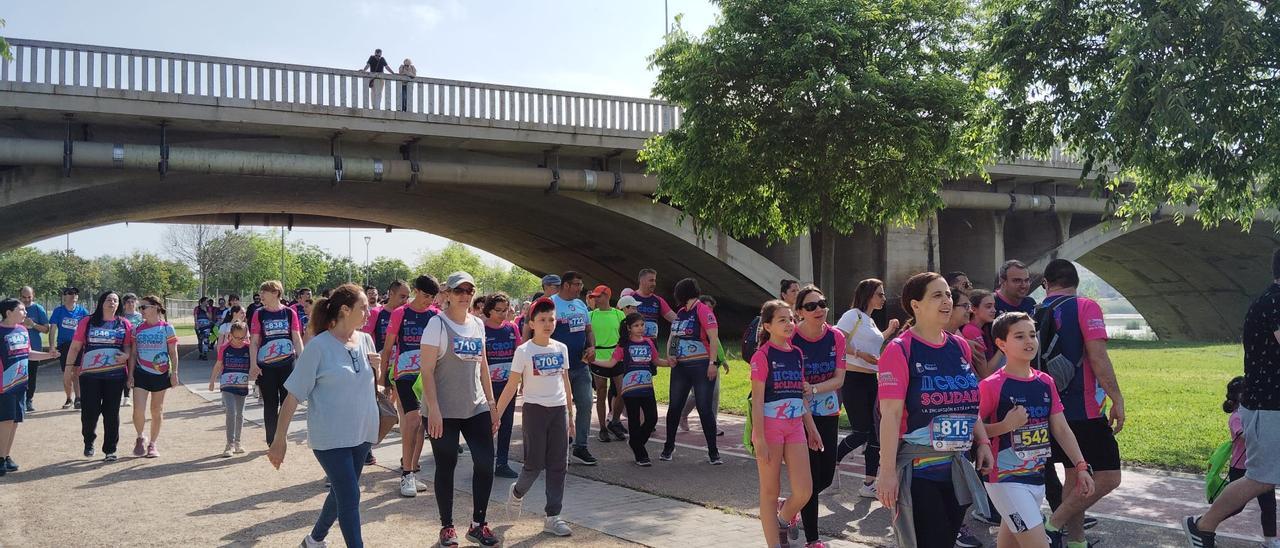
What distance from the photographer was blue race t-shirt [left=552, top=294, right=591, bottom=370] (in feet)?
33.3

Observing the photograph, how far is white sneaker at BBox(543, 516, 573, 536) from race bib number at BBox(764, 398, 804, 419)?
1645 millimetres

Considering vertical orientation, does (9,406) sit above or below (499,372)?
below

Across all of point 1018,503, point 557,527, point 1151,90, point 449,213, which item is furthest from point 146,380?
point 449,213

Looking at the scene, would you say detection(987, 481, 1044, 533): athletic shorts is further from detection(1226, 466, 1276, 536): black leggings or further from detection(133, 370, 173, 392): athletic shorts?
detection(133, 370, 173, 392): athletic shorts

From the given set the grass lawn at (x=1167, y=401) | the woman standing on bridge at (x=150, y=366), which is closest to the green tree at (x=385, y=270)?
the grass lawn at (x=1167, y=401)

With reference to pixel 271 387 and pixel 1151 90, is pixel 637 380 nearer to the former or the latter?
pixel 271 387

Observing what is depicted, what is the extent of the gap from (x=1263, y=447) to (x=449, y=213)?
2795cm

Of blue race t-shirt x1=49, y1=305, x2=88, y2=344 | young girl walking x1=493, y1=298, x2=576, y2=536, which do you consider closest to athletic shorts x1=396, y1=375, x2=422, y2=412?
young girl walking x1=493, y1=298, x2=576, y2=536

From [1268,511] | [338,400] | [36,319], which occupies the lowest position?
[1268,511]

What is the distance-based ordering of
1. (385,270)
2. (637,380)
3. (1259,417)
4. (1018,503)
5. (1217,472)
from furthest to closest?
(385,270) → (637,380) → (1217,472) → (1259,417) → (1018,503)

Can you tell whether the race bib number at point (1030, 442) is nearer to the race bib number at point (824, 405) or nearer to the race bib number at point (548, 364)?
the race bib number at point (824, 405)

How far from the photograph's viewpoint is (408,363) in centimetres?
852

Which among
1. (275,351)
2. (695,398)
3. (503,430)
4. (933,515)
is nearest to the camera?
(933,515)

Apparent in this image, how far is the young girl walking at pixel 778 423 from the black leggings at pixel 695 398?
3.49 metres
